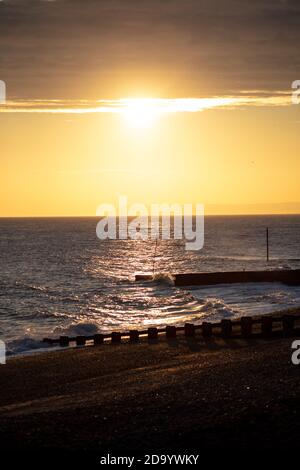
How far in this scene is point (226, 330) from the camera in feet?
83.0

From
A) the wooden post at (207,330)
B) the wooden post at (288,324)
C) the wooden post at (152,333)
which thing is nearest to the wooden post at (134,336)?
the wooden post at (152,333)

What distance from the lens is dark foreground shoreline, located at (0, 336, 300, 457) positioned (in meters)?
13.2

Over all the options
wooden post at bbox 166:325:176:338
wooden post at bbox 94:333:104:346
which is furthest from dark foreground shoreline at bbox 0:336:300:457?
wooden post at bbox 94:333:104:346

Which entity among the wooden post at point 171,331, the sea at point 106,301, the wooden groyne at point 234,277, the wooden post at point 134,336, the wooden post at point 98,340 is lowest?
the sea at point 106,301

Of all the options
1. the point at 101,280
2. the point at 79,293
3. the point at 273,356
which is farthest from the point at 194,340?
the point at 101,280

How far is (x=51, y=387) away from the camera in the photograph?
20562mm

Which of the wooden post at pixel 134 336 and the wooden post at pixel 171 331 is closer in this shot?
the wooden post at pixel 171 331

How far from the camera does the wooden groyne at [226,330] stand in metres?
24.0

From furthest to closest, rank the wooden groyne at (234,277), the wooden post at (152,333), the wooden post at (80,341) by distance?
the wooden groyne at (234,277), the wooden post at (80,341), the wooden post at (152,333)

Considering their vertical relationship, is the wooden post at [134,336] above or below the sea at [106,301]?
above

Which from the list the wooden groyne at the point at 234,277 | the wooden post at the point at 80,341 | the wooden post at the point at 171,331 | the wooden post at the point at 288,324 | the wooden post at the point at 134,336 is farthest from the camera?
the wooden groyne at the point at 234,277

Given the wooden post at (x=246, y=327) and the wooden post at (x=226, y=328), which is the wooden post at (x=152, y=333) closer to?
the wooden post at (x=226, y=328)

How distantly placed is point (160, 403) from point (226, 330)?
987cm

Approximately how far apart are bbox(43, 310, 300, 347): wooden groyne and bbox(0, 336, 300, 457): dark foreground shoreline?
30.5 inches
